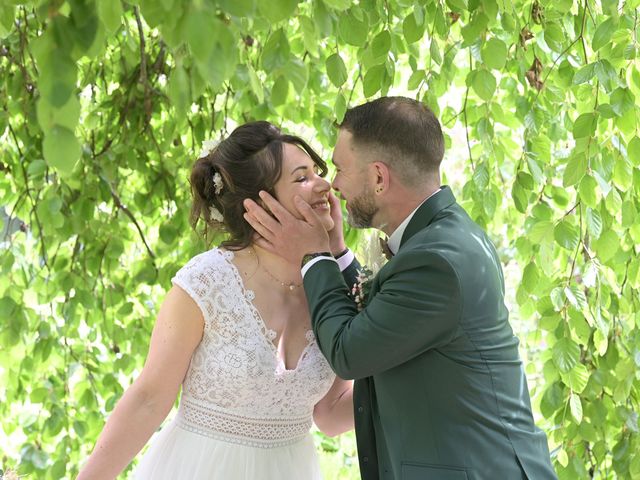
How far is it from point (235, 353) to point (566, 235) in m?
0.92

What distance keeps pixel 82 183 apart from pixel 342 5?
1524 millimetres

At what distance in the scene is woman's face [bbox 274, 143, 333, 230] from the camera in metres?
2.18

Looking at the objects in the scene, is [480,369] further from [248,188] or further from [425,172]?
[248,188]

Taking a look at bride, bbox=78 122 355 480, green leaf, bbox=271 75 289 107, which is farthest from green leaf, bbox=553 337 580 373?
green leaf, bbox=271 75 289 107

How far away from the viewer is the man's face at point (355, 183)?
205 centimetres

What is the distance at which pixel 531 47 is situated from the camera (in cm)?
294

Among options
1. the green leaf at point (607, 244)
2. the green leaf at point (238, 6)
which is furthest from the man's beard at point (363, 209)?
the green leaf at point (238, 6)

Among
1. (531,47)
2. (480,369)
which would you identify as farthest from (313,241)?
(531,47)

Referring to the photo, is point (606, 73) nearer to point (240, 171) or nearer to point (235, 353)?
point (240, 171)

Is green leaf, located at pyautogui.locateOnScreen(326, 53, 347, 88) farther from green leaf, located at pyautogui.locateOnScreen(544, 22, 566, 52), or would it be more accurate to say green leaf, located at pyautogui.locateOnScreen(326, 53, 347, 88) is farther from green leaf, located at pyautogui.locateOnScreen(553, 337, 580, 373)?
green leaf, located at pyautogui.locateOnScreen(553, 337, 580, 373)

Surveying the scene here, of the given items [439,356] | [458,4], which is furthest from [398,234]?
[458,4]

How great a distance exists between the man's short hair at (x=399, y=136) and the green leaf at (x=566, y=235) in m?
0.51

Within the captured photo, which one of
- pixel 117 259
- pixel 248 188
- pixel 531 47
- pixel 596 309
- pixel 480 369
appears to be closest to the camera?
pixel 480 369

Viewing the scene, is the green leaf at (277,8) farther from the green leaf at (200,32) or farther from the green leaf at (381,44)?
the green leaf at (381,44)
